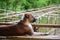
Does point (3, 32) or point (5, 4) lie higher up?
point (3, 32)

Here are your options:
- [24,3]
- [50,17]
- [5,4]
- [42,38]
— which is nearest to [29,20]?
[42,38]

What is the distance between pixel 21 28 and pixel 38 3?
897cm

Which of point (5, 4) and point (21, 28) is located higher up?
point (21, 28)

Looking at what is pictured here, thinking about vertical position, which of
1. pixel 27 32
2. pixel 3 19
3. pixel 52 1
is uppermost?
pixel 27 32

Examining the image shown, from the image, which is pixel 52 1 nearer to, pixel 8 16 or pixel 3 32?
pixel 8 16

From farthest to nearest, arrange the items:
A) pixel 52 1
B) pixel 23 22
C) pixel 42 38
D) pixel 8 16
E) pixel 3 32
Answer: pixel 52 1, pixel 8 16, pixel 23 22, pixel 3 32, pixel 42 38

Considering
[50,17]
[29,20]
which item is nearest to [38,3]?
[50,17]

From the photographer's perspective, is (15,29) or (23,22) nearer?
(15,29)

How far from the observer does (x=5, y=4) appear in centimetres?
855

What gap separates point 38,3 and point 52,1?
4.73 ft

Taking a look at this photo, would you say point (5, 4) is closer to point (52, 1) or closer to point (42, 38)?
point (52, 1)

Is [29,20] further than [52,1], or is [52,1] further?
[52,1]

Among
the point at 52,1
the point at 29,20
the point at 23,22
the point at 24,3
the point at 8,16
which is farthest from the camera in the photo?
the point at 52,1

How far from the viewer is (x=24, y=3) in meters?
9.88
